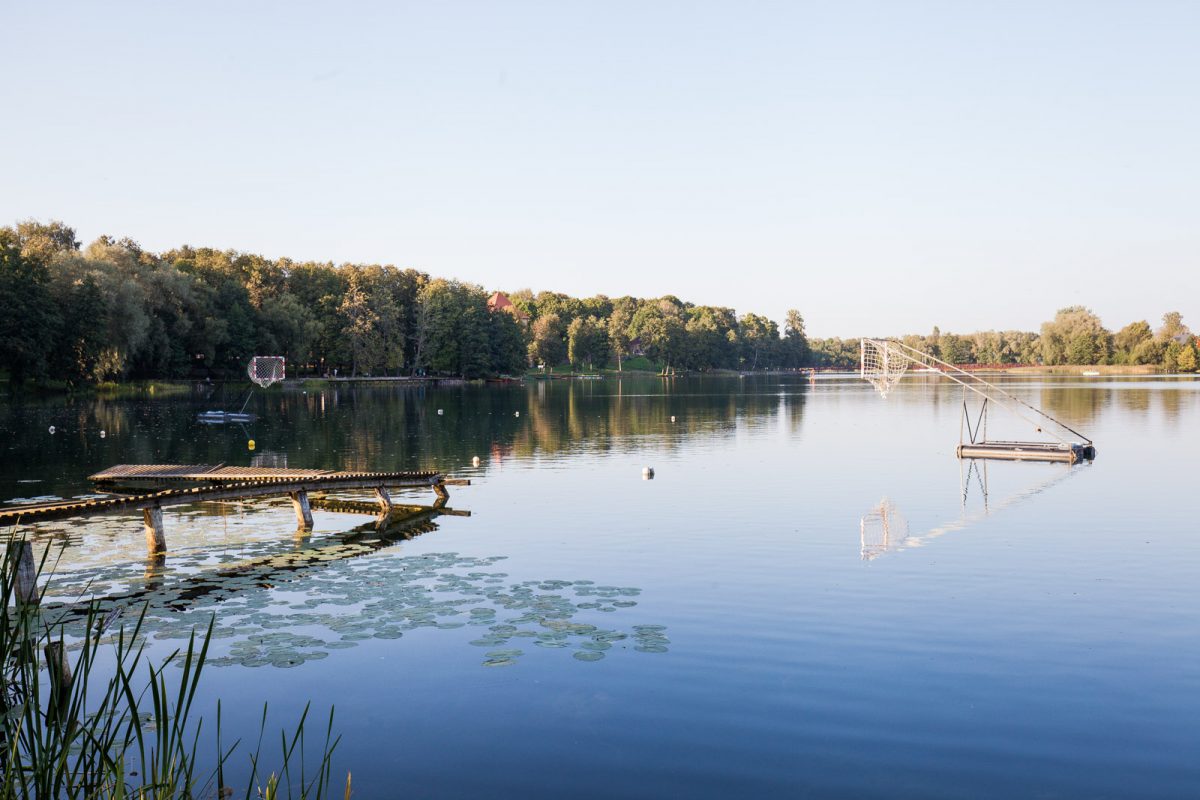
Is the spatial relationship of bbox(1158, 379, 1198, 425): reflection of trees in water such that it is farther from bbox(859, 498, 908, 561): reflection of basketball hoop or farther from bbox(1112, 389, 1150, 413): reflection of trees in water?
bbox(859, 498, 908, 561): reflection of basketball hoop

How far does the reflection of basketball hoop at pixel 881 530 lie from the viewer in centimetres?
2388

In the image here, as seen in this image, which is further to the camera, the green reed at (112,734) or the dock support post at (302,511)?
the dock support post at (302,511)

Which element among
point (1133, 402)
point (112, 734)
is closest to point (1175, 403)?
point (1133, 402)

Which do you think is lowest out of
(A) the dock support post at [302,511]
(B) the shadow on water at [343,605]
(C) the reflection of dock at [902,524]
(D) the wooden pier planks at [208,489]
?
(C) the reflection of dock at [902,524]

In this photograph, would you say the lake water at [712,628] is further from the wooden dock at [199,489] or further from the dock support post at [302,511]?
the wooden dock at [199,489]

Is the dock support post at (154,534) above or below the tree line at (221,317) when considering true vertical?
below

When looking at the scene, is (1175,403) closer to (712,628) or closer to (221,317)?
(712,628)

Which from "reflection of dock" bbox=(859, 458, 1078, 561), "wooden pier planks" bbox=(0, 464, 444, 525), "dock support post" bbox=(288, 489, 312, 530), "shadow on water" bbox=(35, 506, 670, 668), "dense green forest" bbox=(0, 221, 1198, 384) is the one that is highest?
"dense green forest" bbox=(0, 221, 1198, 384)

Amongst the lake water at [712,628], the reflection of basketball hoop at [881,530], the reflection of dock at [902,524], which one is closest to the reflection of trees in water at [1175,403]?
the reflection of dock at [902,524]

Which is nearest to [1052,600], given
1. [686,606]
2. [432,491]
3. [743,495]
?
[686,606]

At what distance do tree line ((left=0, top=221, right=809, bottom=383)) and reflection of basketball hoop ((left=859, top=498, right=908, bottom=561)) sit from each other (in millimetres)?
76261

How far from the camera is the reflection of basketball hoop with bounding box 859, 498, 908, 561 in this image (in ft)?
78.3

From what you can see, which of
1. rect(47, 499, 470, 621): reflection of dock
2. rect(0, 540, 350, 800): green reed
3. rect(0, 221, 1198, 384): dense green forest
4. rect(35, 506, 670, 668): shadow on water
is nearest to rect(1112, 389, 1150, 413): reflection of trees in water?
rect(47, 499, 470, 621): reflection of dock

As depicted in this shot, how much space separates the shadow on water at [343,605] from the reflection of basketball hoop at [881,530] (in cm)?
794
